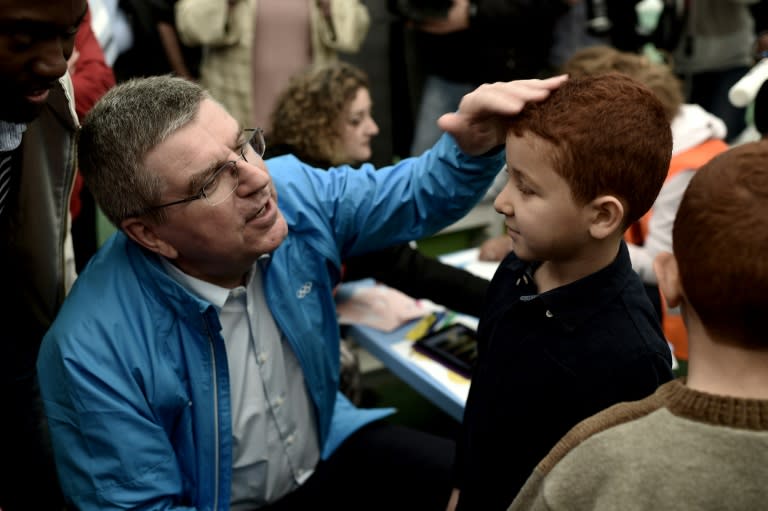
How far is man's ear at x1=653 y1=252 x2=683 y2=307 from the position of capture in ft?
2.31

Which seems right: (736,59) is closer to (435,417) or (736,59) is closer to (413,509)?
(435,417)

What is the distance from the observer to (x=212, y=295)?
1261 mm

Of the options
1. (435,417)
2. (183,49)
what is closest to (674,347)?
(435,417)

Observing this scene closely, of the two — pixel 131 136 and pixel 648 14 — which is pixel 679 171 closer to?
pixel 648 14

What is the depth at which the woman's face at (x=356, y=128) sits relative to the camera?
7.48 feet

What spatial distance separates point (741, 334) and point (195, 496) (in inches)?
39.8

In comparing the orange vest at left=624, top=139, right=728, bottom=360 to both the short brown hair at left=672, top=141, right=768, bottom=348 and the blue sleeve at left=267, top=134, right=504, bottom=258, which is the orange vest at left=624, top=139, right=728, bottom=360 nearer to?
the blue sleeve at left=267, top=134, right=504, bottom=258

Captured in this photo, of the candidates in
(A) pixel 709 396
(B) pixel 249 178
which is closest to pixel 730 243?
(A) pixel 709 396

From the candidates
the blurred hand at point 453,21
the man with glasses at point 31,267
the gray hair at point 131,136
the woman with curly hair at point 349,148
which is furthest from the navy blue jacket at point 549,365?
the blurred hand at point 453,21

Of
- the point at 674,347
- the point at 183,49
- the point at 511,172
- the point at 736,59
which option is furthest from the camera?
the point at 736,59

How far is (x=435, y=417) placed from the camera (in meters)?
2.61

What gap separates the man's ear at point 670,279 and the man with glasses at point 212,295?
0.33 m

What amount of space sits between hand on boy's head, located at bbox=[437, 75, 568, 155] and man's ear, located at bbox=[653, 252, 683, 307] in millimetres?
322

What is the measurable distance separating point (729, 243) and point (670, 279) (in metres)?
0.10
